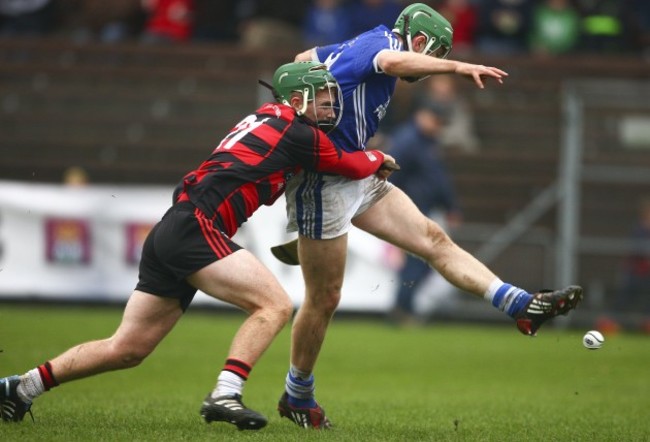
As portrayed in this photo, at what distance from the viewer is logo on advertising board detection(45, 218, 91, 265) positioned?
15.4 m

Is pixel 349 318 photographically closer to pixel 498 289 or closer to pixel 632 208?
pixel 632 208

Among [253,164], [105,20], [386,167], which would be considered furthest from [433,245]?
[105,20]

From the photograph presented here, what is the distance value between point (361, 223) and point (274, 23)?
36.9 feet

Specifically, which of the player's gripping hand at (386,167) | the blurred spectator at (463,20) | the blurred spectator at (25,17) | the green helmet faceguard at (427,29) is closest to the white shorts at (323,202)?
the player's gripping hand at (386,167)

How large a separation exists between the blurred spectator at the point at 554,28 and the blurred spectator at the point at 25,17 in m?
7.25

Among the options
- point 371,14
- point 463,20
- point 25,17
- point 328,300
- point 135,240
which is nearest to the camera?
point 328,300

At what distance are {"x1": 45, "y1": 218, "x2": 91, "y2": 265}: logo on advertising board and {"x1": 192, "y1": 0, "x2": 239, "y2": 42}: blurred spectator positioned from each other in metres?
4.57

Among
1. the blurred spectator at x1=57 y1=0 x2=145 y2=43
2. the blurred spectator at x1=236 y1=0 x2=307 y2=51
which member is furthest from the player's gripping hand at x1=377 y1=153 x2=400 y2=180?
the blurred spectator at x1=57 y1=0 x2=145 y2=43

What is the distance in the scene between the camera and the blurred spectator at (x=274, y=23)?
1836cm

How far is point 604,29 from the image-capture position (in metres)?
Result: 17.9

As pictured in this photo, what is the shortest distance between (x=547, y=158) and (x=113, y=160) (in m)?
5.66

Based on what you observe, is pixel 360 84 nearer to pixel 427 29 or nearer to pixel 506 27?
pixel 427 29

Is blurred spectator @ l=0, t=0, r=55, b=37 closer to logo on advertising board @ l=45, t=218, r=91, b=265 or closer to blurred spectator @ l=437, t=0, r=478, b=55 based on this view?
logo on advertising board @ l=45, t=218, r=91, b=265

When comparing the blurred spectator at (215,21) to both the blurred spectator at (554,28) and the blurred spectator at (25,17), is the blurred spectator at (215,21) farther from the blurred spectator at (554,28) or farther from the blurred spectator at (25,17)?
the blurred spectator at (554,28)
